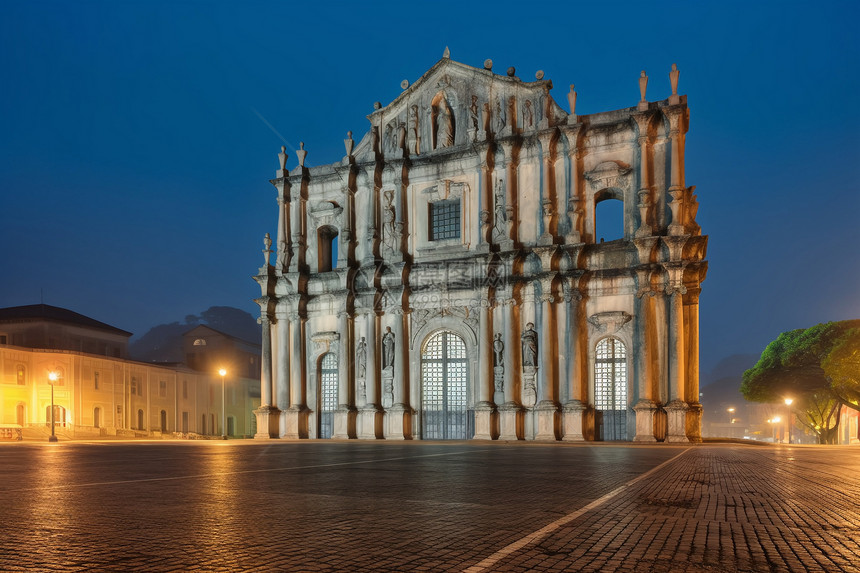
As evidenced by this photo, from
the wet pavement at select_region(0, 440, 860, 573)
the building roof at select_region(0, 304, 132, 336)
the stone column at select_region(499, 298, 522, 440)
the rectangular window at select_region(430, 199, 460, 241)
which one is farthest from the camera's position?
the building roof at select_region(0, 304, 132, 336)

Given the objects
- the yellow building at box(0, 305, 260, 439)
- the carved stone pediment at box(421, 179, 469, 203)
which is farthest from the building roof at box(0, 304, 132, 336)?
the carved stone pediment at box(421, 179, 469, 203)

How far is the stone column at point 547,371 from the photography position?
30.0 meters

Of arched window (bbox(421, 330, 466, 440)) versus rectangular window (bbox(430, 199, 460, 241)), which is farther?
rectangular window (bbox(430, 199, 460, 241))

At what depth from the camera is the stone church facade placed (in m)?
29.5

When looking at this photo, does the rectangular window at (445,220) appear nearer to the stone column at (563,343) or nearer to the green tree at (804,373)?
the stone column at (563,343)

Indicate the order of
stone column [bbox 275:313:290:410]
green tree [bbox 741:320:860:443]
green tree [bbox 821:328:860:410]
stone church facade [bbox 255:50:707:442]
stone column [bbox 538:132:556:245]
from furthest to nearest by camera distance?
green tree [bbox 741:320:860:443] → green tree [bbox 821:328:860:410] → stone column [bbox 275:313:290:410] → stone column [bbox 538:132:556:245] → stone church facade [bbox 255:50:707:442]

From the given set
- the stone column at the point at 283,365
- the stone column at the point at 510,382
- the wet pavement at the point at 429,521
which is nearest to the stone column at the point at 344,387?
the stone column at the point at 283,365

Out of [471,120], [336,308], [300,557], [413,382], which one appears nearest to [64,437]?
[336,308]

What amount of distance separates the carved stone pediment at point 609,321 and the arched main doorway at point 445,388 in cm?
613

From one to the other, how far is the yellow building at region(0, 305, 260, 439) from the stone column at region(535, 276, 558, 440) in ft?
68.7

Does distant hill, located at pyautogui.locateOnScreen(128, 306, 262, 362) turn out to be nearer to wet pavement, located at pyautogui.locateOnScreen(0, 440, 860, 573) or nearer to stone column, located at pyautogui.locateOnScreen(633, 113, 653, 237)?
stone column, located at pyautogui.locateOnScreen(633, 113, 653, 237)

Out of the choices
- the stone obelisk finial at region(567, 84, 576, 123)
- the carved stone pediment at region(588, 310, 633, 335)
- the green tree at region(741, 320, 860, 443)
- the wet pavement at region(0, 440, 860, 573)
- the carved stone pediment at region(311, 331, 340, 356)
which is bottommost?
the green tree at region(741, 320, 860, 443)

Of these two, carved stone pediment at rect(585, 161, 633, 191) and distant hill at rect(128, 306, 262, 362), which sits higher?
carved stone pediment at rect(585, 161, 633, 191)

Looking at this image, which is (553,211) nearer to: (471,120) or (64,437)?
(471,120)
